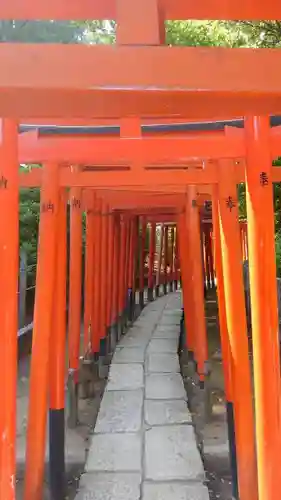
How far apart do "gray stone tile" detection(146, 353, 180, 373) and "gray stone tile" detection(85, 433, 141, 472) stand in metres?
2.72

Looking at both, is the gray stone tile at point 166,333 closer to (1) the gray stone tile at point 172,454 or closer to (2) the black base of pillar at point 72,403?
(2) the black base of pillar at point 72,403

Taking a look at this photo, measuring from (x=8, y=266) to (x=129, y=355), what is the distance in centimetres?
727

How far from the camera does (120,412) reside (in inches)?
265

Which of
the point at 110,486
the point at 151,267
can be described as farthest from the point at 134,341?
the point at 151,267

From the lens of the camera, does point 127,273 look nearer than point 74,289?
No

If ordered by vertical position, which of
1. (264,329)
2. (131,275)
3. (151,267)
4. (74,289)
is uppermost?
(151,267)

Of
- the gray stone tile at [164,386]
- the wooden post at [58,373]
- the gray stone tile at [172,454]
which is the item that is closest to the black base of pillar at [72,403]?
the gray stone tile at [164,386]

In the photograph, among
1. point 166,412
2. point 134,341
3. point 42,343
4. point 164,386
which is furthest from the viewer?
point 134,341

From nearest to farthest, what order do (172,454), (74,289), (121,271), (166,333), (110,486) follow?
1. (110,486)
2. (172,454)
3. (74,289)
4. (166,333)
5. (121,271)

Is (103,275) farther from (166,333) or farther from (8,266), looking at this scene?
(8,266)

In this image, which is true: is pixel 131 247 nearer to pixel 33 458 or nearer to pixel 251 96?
pixel 33 458

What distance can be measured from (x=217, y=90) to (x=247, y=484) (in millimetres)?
3044

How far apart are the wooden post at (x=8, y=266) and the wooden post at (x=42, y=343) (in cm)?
149

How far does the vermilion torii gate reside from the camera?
75.5 inches
